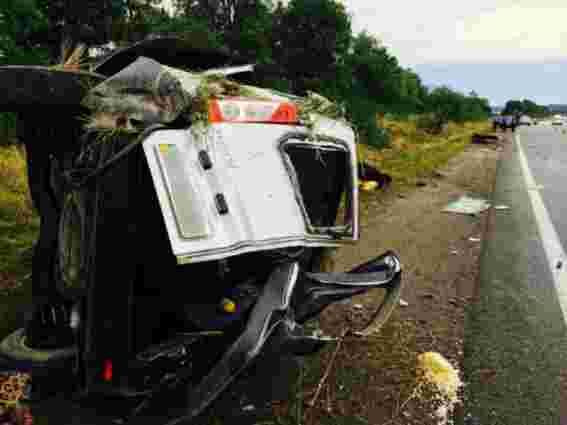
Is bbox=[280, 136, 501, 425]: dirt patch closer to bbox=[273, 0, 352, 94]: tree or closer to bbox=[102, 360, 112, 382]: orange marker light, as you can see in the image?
bbox=[102, 360, 112, 382]: orange marker light

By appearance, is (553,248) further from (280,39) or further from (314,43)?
(280,39)

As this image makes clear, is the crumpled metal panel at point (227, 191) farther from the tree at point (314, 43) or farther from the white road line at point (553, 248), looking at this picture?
the tree at point (314, 43)

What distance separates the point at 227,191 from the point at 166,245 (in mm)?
428

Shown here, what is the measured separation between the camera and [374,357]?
9.75 feet

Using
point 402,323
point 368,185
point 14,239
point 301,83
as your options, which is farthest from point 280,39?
point 402,323

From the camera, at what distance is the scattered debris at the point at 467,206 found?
7.26m

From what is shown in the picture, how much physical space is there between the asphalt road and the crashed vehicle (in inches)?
30.7

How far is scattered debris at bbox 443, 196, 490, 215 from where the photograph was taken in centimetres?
726

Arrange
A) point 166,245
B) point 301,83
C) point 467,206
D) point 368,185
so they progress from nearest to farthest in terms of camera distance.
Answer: point 166,245 < point 467,206 < point 368,185 < point 301,83

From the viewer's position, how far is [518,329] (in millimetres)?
3328

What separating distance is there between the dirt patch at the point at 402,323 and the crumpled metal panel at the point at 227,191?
2.94 ft

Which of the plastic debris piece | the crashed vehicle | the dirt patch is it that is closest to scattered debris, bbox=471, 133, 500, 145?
the plastic debris piece

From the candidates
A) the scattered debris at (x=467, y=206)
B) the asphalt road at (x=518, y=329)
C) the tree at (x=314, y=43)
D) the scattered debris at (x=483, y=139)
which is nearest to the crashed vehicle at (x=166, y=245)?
the asphalt road at (x=518, y=329)

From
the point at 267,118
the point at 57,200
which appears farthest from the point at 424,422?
the point at 57,200
